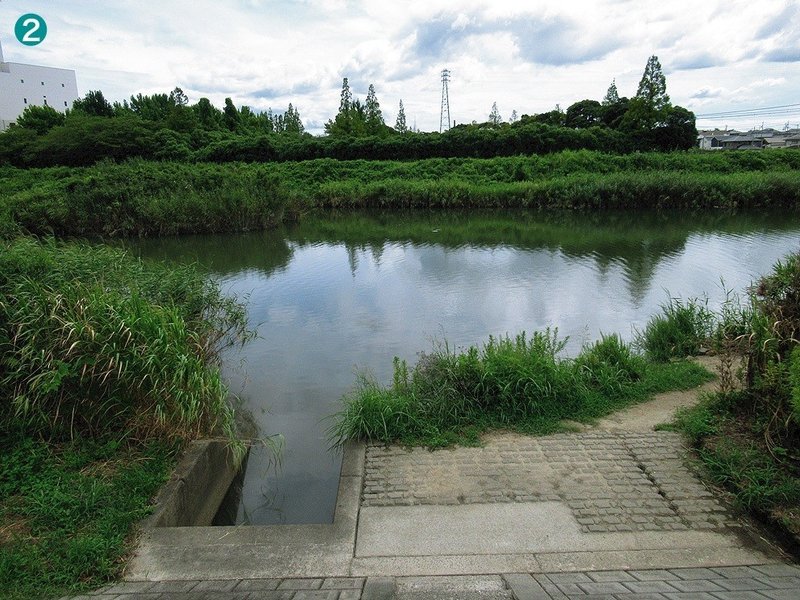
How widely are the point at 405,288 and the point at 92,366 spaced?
731 centimetres

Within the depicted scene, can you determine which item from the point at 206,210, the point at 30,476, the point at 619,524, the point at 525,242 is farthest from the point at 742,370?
the point at 206,210

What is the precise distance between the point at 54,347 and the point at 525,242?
13.5 meters

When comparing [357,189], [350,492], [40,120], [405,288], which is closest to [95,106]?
[40,120]

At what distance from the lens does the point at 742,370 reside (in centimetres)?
449

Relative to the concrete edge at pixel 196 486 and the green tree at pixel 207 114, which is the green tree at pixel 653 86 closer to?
the green tree at pixel 207 114

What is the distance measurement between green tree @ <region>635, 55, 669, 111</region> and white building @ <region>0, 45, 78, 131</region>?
149 ft

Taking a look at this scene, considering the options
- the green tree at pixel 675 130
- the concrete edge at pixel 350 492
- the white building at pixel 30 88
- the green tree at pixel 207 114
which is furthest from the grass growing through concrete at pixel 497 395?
the white building at pixel 30 88

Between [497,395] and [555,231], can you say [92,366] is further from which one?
[555,231]

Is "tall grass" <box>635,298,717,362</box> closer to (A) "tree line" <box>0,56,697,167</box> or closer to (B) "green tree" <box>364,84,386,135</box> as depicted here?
(A) "tree line" <box>0,56,697,167</box>

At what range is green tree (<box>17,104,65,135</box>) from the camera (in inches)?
1447

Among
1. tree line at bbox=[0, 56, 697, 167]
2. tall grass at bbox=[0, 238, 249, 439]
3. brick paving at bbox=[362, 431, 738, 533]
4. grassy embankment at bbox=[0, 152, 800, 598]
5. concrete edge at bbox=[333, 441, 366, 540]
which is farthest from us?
tree line at bbox=[0, 56, 697, 167]

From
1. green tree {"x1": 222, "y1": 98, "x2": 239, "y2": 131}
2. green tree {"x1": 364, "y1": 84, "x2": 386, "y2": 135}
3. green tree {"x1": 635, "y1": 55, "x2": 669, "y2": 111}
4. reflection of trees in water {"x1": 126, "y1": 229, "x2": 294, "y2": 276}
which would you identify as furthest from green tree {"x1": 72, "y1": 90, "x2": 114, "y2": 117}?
green tree {"x1": 635, "y1": 55, "x2": 669, "y2": 111}

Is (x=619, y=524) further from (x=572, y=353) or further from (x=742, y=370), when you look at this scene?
(x=572, y=353)

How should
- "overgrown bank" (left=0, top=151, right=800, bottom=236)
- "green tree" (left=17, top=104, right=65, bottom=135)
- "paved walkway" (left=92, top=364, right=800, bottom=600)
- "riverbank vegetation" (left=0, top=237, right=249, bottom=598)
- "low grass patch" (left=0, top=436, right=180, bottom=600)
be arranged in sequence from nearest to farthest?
1. "paved walkway" (left=92, top=364, right=800, bottom=600)
2. "low grass patch" (left=0, top=436, right=180, bottom=600)
3. "riverbank vegetation" (left=0, top=237, right=249, bottom=598)
4. "overgrown bank" (left=0, top=151, right=800, bottom=236)
5. "green tree" (left=17, top=104, right=65, bottom=135)
